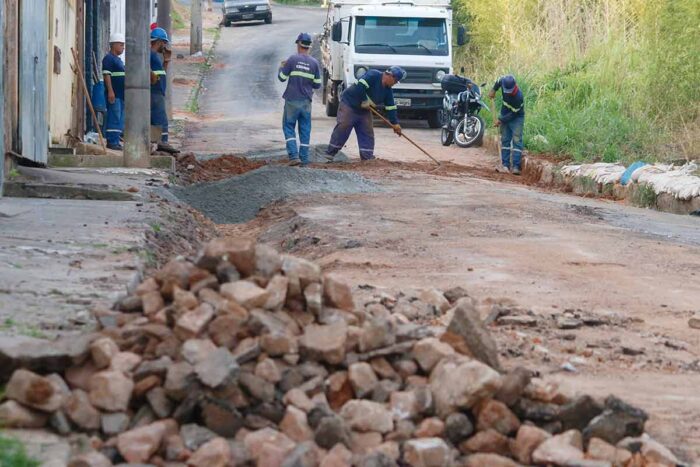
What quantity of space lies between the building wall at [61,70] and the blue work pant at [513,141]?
6901mm

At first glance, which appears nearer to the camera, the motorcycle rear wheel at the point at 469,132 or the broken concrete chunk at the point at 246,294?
the broken concrete chunk at the point at 246,294

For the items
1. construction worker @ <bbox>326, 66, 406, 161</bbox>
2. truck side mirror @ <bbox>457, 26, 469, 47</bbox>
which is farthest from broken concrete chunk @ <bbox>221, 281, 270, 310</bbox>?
truck side mirror @ <bbox>457, 26, 469, 47</bbox>

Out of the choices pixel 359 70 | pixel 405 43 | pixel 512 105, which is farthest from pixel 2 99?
pixel 405 43

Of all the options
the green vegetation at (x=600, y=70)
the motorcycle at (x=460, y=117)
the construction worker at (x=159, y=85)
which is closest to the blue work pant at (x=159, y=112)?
the construction worker at (x=159, y=85)

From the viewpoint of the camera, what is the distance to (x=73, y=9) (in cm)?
1939

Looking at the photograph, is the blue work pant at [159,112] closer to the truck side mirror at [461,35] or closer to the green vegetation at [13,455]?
the truck side mirror at [461,35]

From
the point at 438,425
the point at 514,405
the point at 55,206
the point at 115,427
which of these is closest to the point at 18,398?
the point at 115,427

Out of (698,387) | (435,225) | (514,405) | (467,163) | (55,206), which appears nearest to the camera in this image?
(514,405)

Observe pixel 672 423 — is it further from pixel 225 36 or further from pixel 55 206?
pixel 225 36

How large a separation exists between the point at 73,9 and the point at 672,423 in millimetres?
15375

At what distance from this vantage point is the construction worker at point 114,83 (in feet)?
59.7

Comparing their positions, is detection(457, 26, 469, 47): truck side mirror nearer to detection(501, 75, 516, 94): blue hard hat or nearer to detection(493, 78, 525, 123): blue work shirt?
detection(493, 78, 525, 123): blue work shirt

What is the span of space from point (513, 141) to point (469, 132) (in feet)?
12.9

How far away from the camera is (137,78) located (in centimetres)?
1562
